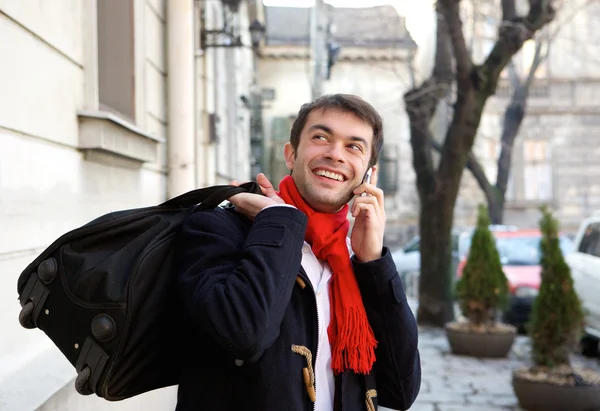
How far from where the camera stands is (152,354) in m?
1.94

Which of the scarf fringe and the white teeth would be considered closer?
the scarf fringe

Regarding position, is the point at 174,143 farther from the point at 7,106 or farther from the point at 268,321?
the point at 268,321

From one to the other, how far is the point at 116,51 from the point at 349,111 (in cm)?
276

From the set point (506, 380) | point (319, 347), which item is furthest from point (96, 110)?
point (506, 380)

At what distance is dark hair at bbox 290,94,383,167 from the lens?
7.47 ft

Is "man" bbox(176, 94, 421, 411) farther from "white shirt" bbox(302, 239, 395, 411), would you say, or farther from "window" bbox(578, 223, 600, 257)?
"window" bbox(578, 223, 600, 257)

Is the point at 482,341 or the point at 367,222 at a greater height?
the point at 367,222

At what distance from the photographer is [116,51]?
466cm

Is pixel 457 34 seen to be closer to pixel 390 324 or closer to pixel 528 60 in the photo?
pixel 390 324

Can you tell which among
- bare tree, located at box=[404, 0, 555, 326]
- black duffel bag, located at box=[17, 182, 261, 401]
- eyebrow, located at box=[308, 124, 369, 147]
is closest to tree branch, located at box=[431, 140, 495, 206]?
bare tree, located at box=[404, 0, 555, 326]

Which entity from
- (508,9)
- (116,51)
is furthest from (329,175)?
(508,9)

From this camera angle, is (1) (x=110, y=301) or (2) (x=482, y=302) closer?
(1) (x=110, y=301)

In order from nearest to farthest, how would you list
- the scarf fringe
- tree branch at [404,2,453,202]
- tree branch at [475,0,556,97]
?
the scarf fringe
tree branch at [475,0,556,97]
tree branch at [404,2,453,202]

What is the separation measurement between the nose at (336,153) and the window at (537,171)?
26529mm
